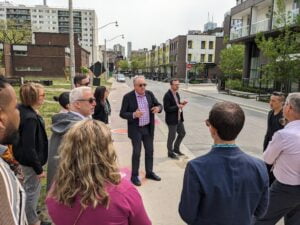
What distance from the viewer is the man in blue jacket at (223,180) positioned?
6.42ft

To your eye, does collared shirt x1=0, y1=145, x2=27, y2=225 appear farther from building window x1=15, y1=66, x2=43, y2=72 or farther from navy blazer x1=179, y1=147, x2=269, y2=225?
building window x1=15, y1=66, x2=43, y2=72

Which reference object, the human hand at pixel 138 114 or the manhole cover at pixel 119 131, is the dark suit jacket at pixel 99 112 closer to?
the human hand at pixel 138 114

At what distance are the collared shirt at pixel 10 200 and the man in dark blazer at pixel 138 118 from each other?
12.8ft

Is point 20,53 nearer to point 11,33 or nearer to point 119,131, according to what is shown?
point 11,33

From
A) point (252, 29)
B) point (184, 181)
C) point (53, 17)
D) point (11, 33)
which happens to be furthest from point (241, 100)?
point (53, 17)

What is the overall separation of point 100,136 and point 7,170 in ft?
1.81

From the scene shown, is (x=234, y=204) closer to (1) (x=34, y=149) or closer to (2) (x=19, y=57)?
(1) (x=34, y=149)

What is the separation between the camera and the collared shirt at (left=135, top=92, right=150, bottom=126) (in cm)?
535

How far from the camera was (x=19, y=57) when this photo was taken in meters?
53.5

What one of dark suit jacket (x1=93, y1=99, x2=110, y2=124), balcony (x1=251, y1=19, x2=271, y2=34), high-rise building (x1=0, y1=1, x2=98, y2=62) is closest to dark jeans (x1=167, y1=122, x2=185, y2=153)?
dark suit jacket (x1=93, y1=99, x2=110, y2=124)

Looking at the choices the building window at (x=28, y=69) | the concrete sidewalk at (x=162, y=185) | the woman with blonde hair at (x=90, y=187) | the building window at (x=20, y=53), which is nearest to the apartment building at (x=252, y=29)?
the concrete sidewalk at (x=162, y=185)

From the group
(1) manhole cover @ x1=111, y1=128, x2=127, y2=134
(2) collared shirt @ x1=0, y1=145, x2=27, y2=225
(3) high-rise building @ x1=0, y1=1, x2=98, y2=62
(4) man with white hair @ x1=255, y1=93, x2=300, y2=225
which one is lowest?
(1) manhole cover @ x1=111, y1=128, x2=127, y2=134

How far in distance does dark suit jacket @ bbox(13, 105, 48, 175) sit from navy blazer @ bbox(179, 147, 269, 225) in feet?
6.49

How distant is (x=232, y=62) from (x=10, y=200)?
42.4 meters
